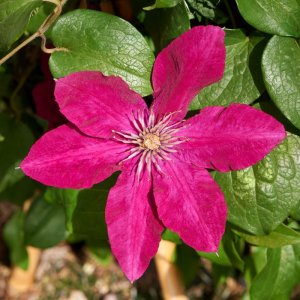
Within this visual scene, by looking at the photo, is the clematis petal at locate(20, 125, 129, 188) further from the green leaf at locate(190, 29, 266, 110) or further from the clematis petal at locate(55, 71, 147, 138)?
the green leaf at locate(190, 29, 266, 110)

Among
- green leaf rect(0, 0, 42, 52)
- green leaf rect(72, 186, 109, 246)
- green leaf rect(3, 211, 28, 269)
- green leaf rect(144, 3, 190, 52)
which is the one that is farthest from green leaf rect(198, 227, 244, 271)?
green leaf rect(3, 211, 28, 269)

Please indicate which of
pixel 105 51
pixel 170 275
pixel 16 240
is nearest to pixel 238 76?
pixel 105 51

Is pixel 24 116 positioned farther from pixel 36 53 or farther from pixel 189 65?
pixel 189 65

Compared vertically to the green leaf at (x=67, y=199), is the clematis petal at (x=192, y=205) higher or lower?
higher

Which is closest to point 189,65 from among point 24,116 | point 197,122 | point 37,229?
point 197,122

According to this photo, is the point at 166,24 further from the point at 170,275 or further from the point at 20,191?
the point at 170,275

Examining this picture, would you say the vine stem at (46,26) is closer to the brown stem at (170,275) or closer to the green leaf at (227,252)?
the green leaf at (227,252)

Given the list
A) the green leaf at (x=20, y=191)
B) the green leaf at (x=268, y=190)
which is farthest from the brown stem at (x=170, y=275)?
the green leaf at (x=268, y=190)
